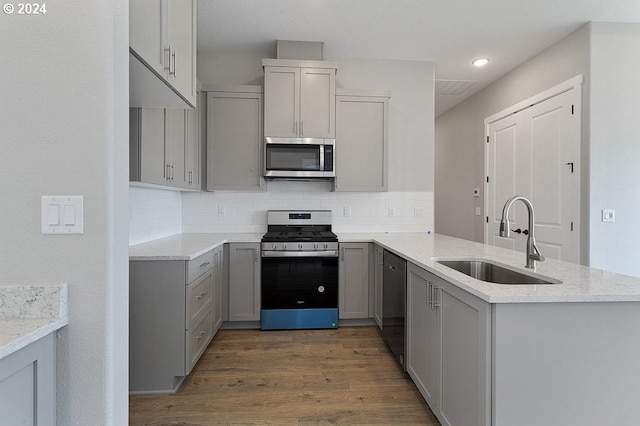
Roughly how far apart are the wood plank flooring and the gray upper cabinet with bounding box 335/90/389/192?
5.16ft

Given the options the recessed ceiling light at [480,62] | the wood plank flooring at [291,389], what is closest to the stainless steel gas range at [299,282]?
the wood plank flooring at [291,389]

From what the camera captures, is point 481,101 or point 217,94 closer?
point 217,94

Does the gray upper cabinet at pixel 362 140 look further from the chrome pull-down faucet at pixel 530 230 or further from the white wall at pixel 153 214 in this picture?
the chrome pull-down faucet at pixel 530 230

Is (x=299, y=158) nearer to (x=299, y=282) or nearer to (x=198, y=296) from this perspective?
(x=299, y=282)

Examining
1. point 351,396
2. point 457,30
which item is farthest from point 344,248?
point 457,30

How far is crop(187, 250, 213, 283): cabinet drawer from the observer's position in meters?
2.18

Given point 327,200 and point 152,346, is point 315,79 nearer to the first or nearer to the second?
point 327,200

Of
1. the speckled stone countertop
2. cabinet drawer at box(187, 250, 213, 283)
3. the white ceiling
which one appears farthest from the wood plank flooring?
the white ceiling

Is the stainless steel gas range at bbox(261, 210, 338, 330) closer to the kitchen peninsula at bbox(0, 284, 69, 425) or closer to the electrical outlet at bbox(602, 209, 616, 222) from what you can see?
the kitchen peninsula at bbox(0, 284, 69, 425)

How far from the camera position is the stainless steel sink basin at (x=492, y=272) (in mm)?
1704

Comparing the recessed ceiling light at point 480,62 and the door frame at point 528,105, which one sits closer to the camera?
the door frame at point 528,105

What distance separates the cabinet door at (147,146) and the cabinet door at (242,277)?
3.22 ft

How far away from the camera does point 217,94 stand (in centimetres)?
327

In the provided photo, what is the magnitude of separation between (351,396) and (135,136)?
214 centimetres
